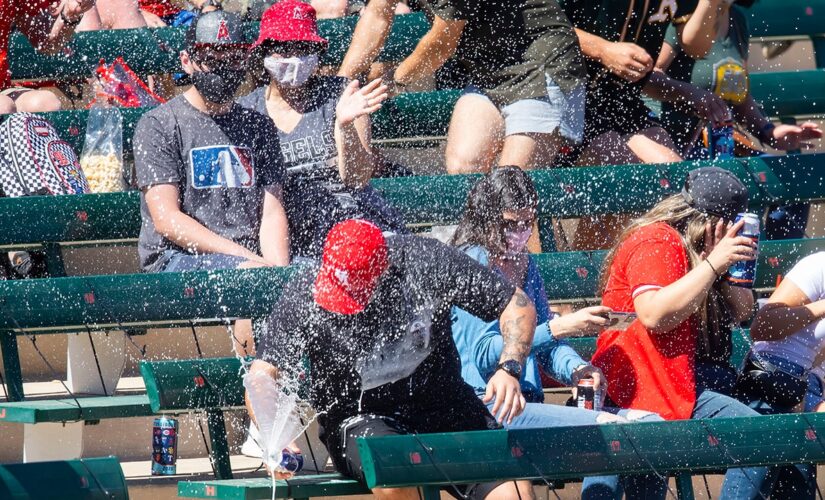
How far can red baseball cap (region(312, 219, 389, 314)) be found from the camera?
4.00 meters

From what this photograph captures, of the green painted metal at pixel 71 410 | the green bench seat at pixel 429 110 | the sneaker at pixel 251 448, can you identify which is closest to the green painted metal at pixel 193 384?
the sneaker at pixel 251 448

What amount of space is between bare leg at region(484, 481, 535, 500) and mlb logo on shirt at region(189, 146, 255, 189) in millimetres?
1712

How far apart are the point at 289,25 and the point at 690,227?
182cm

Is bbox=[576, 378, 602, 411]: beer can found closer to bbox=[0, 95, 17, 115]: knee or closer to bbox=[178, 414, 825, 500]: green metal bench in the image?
bbox=[178, 414, 825, 500]: green metal bench

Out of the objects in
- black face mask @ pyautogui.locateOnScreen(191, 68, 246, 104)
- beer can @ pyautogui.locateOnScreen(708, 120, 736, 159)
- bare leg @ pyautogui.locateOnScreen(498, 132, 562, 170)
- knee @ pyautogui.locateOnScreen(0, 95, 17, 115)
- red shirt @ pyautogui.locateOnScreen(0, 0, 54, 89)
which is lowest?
beer can @ pyautogui.locateOnScreen(708, 120, 736, 159)

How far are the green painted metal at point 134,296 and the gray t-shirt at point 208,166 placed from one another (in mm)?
187

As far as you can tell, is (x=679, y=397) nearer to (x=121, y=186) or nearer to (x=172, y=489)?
(x=172, y=489)

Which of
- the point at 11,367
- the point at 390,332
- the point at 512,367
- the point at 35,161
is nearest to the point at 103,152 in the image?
the point at 35,161

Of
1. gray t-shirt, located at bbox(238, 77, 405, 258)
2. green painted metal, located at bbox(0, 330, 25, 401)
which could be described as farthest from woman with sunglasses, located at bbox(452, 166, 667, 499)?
green painted metal, located at bbox(0, 330, 25, 401)

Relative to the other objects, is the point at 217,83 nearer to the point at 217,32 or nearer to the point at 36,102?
the point at 217,32

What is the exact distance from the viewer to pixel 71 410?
4.84m

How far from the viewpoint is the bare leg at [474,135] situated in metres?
5.58

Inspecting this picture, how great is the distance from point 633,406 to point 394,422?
0.78 m

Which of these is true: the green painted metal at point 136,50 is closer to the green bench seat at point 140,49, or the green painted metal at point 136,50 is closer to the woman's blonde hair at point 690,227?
the green bench seat at point 140,49
